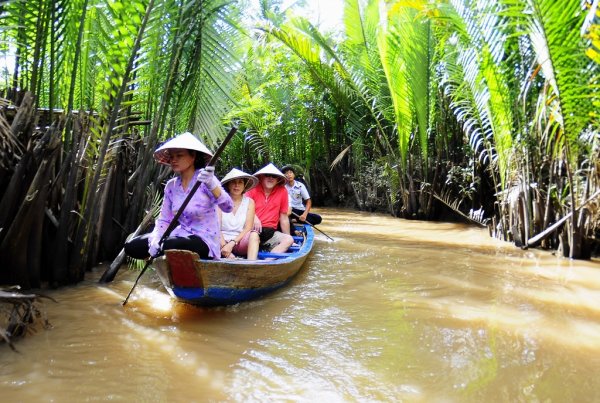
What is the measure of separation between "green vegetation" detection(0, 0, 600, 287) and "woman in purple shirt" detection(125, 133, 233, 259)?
22.9 inches

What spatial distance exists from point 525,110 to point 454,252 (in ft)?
6.81

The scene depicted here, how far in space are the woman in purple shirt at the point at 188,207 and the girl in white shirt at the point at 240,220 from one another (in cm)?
71

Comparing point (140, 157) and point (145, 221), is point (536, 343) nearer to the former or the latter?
point (145, 221)

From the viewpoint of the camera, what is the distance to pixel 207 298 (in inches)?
131

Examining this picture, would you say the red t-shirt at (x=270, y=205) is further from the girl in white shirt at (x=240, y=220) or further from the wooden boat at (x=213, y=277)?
the wooden boat at (x=213, y=277)

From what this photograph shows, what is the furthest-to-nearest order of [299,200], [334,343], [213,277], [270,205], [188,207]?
[299,200]
[270,205]
[188,207]
[213,277]
[334,343]

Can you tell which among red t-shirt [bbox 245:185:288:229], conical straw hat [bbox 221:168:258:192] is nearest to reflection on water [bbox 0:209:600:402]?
red t-shirt [bbox 245:185:288:229]

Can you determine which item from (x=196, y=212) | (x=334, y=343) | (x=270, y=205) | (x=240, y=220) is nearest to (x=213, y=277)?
(x=196, y=212)

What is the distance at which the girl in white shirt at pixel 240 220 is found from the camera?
13.8ft

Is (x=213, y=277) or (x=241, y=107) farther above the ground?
(x=241, y=107)

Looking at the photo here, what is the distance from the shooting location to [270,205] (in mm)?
5344

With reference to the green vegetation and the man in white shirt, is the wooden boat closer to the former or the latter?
the green vegetation

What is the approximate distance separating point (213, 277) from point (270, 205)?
2.19m

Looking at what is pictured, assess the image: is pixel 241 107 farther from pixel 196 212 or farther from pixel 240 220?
pixel 196 212
